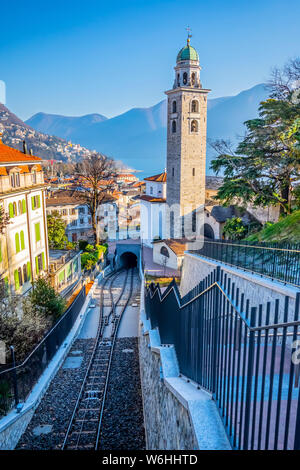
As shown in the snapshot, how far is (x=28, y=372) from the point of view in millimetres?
9578

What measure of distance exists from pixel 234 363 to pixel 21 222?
17274 mm

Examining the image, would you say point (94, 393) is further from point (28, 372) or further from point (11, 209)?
point (11, 209)

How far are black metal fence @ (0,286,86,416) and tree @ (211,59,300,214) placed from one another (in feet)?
47.0

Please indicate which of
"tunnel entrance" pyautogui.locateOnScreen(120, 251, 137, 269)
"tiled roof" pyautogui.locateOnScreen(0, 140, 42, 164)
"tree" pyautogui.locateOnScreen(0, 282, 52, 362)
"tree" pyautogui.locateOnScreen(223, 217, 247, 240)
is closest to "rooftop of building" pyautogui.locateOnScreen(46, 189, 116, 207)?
"tunnel entrance" pyautogui.locateOnScreen(120, 251, 137, 269)

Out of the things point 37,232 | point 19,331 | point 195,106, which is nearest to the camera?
point 19,331

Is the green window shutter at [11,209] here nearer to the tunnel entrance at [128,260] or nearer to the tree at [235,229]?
the tree at [235,229]

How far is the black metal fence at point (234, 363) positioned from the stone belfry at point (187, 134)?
115 feet

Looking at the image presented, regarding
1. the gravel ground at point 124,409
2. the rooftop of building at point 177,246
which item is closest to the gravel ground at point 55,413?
the gravel ground at point 124,409

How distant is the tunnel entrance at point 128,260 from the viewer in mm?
44875

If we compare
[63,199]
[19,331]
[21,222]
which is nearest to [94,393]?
[19,331]

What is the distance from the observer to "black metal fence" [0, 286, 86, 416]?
829cm

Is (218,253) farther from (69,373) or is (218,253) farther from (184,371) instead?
(184,371)

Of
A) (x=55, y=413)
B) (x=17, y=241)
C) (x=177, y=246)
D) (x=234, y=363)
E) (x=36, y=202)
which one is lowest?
(x=55, y=413)
